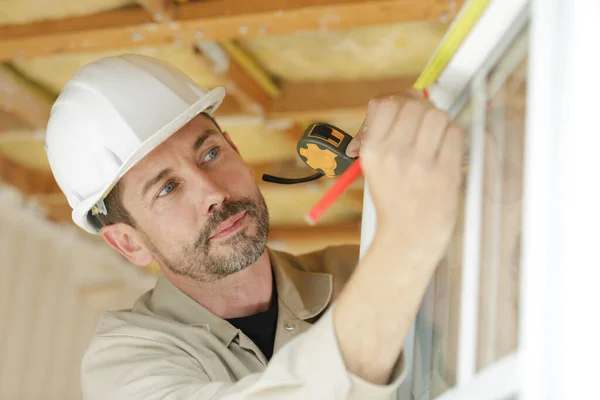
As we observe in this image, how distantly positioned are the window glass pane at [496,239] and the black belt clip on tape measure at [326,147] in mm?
265

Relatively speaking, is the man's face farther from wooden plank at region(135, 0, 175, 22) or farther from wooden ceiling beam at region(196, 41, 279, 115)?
wooden ceiling beam at region(196, 41, 279, 115)

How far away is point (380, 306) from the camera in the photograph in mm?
902

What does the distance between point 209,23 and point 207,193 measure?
107 cm

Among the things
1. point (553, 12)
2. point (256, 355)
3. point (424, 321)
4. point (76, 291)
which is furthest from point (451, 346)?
point (76, 291)

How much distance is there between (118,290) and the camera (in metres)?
5.80

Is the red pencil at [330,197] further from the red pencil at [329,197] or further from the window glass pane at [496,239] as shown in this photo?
the window glass pane at [496,239]

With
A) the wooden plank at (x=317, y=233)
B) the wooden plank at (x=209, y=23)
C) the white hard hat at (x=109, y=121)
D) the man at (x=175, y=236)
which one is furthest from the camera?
the wooden plank at (x=317, y=233)

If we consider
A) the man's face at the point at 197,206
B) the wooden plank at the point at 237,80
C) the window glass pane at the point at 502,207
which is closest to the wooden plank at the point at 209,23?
the wooden plank at the point at 237,80

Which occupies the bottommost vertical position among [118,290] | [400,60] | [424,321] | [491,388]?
[118,290]

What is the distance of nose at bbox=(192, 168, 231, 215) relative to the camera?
170 centimetres

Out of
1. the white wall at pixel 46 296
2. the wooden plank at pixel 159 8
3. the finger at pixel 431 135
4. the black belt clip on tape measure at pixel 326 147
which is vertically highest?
the finger at pixel 431 135

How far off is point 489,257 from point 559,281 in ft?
0.91

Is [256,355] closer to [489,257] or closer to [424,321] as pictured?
[424,321]

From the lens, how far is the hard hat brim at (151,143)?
1.73 meters
